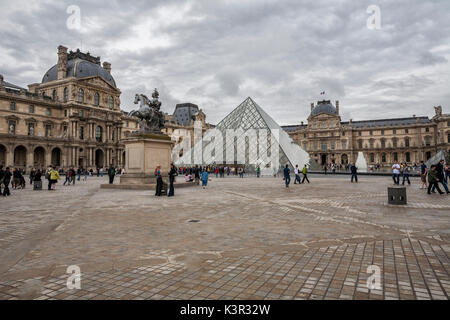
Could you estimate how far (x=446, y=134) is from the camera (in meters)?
66.8

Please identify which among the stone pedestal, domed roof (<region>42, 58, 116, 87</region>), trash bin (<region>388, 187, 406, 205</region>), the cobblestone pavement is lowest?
the cobblestone pavement

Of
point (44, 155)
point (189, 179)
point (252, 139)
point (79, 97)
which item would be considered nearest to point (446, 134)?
point (252, 139)

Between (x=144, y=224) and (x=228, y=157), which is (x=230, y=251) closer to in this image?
(x=144, y=224)

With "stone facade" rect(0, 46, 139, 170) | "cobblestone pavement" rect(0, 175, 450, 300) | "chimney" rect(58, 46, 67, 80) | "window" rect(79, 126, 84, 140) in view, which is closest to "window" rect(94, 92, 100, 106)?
"stone facade" rect(0, 46, 139, 170)

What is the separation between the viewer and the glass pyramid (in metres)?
33.8

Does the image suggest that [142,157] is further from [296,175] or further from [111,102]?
[111,102]

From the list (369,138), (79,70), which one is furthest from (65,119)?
(369,138)

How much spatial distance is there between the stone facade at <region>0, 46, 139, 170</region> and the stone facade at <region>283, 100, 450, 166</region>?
54.3m

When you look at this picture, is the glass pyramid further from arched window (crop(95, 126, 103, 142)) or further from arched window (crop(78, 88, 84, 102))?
arched window (crop(78, 88, 84, 102))

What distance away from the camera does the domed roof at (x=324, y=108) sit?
275 ft

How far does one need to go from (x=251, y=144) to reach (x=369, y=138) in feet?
191

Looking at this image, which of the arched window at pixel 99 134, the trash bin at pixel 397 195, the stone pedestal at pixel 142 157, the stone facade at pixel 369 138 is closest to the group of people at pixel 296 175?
the stone pedestal at pixel 142 157

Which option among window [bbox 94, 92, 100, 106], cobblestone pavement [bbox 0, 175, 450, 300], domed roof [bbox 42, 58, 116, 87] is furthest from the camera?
window [bbox 94, 92, 100, 106]

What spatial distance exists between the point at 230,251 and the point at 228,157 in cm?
3373
